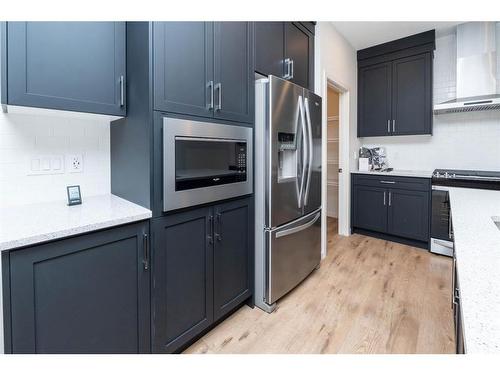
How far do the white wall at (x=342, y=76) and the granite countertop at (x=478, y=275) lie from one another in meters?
1.81

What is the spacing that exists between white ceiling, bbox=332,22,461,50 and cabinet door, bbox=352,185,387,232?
6.21ft

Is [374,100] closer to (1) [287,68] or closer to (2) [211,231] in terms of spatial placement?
(1) [287,68]

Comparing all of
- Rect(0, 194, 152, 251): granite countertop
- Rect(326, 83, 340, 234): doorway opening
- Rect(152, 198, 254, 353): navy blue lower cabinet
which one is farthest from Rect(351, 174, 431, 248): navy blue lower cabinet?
Rect(0, 194, 152, 251): granite countertop

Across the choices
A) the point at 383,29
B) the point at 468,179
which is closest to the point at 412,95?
the point at 383,29

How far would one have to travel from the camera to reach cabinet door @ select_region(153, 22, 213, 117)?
1.33m

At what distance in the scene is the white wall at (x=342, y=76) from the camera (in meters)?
2.80

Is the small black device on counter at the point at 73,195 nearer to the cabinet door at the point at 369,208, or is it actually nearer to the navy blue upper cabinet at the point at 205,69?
the navy blue upper cabinet at the point at 205,69

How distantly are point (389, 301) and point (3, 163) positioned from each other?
2.62 meters

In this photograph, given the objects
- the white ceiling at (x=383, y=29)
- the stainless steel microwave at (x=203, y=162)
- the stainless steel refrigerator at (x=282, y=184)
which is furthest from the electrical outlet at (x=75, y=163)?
the white ceiling at (x=383, y=29)

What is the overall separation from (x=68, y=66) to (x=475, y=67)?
3846mm

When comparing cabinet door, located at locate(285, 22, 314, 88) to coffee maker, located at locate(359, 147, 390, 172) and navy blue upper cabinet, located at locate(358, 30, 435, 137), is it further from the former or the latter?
coffee maker, located at locate(359, 147, 390, 172)

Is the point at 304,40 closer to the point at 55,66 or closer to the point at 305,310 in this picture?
the point at 55,66

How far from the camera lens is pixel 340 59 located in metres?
3.33

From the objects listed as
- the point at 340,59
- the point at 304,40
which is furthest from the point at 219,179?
the point at 340,59
